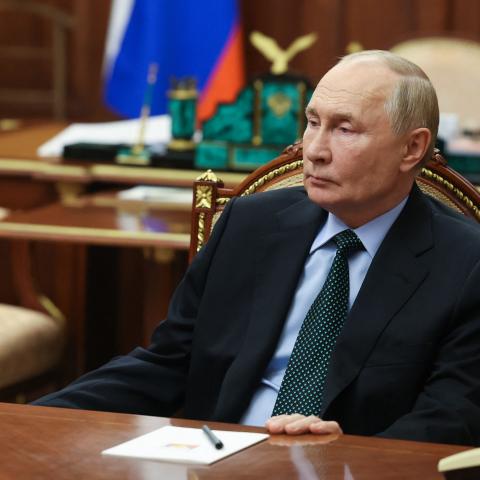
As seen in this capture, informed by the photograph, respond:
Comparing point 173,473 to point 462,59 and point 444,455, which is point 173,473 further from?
point 462,59

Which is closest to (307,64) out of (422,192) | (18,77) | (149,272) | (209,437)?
(18,77)

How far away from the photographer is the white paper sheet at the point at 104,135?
16.3 ft

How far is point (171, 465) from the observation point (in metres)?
1.75

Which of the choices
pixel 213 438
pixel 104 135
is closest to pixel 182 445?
pixel 213 438

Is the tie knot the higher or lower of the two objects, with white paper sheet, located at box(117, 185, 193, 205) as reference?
higher

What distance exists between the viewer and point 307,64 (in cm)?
783

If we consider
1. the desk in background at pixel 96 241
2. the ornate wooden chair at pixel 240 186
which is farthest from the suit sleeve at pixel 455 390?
the desk in background at pixel 96 241

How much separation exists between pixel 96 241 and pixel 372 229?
1.63 meters

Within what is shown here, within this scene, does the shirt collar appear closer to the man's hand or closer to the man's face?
the man's face

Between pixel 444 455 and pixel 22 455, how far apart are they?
63 centimetres

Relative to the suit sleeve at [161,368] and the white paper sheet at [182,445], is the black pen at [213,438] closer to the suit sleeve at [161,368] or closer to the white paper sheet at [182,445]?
the white paper sheet at [182,445]

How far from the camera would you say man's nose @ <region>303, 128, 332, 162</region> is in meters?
2.28

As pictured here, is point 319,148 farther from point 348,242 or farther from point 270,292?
point 270,292

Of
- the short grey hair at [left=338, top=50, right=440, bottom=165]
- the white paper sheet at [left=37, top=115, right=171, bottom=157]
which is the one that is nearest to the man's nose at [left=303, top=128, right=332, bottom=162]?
the short grey hair at [left=338, top=50, right=440, bottom=165]
